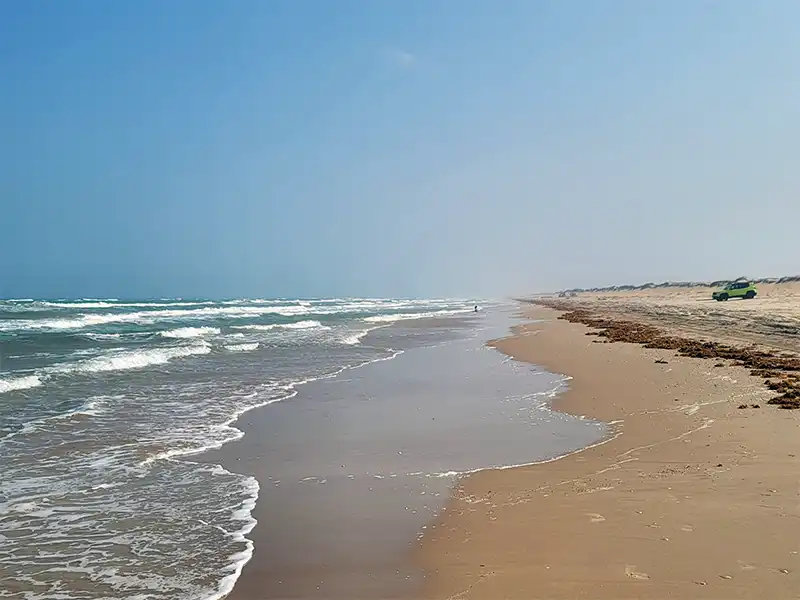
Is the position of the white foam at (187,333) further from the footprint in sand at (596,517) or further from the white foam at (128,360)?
the footprint in sand at (596,517)

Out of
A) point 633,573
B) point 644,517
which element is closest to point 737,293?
point 644,517

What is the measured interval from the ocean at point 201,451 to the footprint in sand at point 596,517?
155 cm

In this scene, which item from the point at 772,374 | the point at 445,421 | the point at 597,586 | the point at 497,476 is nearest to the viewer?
the point at 597,586

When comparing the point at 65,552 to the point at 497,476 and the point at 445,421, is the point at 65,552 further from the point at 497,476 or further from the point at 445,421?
the point at 445,421

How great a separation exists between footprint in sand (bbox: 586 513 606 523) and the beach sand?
0.01m

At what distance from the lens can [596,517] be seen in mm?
5277

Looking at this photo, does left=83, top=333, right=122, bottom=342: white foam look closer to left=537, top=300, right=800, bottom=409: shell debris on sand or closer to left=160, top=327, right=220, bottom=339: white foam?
left=160, top=327, right=220, bottom=339: white foam

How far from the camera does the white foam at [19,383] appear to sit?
44.5 feet

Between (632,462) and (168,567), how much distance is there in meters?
5.35

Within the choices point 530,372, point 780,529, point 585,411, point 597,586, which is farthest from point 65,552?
point 530,372

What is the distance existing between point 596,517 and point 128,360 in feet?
56.2

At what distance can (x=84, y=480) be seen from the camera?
7.08 m

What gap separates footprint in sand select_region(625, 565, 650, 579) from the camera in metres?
4.11

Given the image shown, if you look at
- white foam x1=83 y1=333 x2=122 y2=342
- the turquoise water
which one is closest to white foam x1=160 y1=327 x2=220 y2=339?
white foam x1=83 y1=333 x2=122 y2=342
